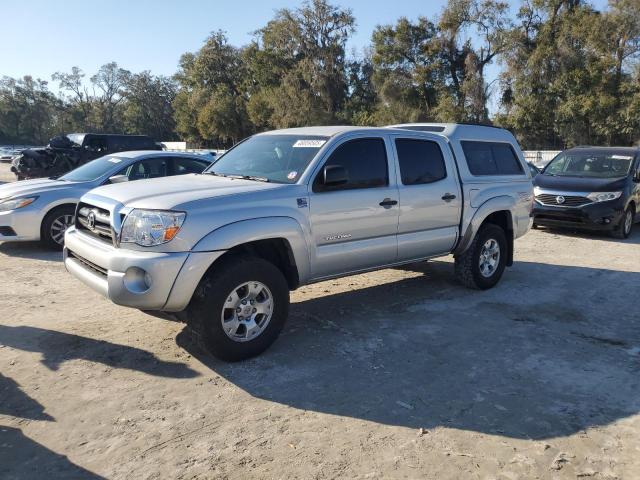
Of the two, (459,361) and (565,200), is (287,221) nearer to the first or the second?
(459,361)

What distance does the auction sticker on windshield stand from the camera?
5000 mm

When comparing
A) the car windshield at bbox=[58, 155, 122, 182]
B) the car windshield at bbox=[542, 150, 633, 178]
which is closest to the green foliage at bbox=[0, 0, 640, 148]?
the car windshield at bbox=[542, 150, 633, 178]

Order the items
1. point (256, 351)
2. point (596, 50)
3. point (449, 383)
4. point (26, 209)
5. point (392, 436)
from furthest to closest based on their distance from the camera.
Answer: point (596, 50) → point (26, 209) → point (256, 351) → point (449, 383) → point (392, 436)

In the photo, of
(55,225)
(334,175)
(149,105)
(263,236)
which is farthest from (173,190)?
(149,105)

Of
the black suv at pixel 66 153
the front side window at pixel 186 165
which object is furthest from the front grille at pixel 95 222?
the black suv at pixel 66 153

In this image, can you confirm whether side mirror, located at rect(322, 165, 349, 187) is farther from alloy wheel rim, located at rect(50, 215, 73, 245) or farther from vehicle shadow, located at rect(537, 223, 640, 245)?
vehicle shadow, located at rect(537, 223, 640, 245)

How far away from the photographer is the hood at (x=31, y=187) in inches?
317

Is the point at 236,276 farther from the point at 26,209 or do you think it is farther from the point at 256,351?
the point at 26,209

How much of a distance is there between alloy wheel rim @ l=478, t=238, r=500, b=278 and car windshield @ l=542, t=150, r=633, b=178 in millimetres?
5607

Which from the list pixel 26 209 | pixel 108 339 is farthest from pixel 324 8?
pixel 108 339

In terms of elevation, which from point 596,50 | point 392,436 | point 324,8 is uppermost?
point 324,8

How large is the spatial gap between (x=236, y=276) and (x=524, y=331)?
291 cm

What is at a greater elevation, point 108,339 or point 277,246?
point 277,246

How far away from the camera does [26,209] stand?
314 inches
